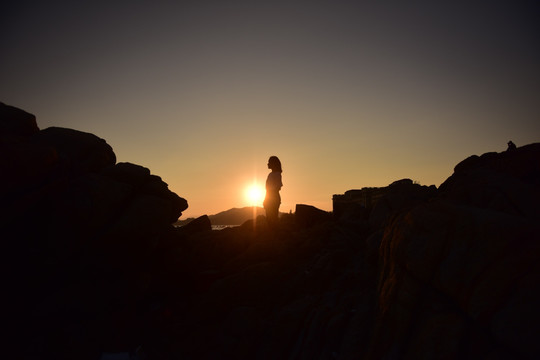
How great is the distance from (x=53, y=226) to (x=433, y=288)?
1474 centimetres

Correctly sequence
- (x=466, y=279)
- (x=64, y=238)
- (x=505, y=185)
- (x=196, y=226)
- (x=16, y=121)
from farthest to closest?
1. (x=196, y=226)
2. (x=16, y=121)
3. (x=64, y=238)
4. (x=505, y=185)
5. (x=466, y=279)

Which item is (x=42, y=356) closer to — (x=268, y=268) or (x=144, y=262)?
(x=144, y=262)

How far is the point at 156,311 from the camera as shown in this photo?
15.1 metres

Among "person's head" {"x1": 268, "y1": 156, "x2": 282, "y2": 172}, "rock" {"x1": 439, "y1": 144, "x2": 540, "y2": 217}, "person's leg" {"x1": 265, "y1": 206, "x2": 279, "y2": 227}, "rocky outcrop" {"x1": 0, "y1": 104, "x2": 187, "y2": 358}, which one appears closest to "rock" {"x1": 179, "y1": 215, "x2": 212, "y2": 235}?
"person's leg" {"x1": 265, "y1": 206, "x2": 279, "y2": 227}

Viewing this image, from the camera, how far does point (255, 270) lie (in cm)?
1519

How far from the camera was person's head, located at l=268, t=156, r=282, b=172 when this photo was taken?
2030cm

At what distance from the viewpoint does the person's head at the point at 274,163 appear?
20.3 meters

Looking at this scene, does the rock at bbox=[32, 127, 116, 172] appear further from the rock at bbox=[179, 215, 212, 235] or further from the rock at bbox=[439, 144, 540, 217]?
the rock at bbox=[439, 144, 540, 217]

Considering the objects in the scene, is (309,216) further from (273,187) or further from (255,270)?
(255,270)

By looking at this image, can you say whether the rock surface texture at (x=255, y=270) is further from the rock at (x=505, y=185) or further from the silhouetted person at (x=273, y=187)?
the silhouetted person at (x=273, y=187)

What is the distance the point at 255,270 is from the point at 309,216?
9418 millimetres

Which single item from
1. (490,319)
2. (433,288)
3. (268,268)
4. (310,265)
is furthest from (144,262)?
(490,319)

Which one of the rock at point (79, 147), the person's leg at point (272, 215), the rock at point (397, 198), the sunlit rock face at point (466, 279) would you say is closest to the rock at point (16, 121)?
the rock at point (79, 147)

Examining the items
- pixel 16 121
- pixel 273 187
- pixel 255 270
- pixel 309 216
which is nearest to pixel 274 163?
pixel 273 187
